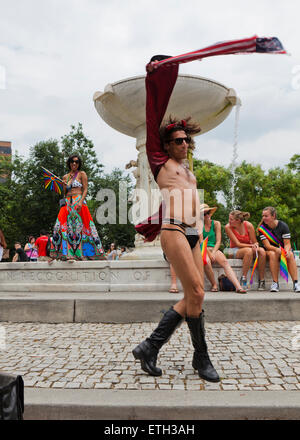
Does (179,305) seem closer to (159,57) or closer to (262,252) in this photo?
(159,57)

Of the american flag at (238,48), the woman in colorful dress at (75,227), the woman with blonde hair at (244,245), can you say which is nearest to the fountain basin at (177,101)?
the woman in colorful dress at (75,227)

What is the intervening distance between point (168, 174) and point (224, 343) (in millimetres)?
1923

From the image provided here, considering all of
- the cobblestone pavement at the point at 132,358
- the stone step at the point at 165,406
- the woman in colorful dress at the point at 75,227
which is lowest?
the cobblestone pavement at the point at 132,358

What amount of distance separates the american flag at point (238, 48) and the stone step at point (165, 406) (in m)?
2.12

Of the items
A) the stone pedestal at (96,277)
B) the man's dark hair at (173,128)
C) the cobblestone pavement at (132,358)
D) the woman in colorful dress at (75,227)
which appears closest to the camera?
the cobblestone pavement at (132,358)

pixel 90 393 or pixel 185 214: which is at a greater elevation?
pixel 185 214

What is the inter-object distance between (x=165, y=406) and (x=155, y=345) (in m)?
0.74

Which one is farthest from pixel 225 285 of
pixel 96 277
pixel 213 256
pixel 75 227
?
pixel 75 227

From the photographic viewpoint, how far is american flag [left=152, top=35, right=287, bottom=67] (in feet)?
7.64

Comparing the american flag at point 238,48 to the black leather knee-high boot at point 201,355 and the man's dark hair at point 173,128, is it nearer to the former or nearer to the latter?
the man's dark hair at point 173,128

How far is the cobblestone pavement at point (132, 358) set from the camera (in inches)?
108
